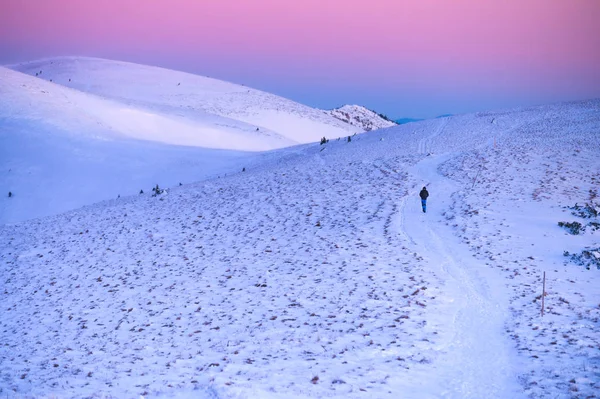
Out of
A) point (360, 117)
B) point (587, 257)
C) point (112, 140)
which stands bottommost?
point (587, 257)

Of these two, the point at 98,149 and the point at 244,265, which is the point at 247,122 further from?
the point at 244,265

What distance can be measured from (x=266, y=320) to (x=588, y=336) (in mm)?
7806

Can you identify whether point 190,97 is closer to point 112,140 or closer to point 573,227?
point 112,140

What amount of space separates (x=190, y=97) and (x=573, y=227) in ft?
229

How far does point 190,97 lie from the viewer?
78.7 metres

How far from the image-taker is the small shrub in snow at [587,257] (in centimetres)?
1521

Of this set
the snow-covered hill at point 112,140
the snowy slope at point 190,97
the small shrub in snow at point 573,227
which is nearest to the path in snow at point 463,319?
the small shrub in snow at point 573,227

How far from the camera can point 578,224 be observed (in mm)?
18141

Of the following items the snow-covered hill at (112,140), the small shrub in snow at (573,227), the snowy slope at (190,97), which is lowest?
the small shrub in snow at (573,227)

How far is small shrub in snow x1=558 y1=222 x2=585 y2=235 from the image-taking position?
706 inches

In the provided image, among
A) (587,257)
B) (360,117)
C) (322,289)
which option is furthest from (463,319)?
(360,117)

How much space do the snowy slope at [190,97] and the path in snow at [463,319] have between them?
3895 cm

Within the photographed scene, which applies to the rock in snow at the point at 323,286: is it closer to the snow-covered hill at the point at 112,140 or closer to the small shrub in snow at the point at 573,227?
the small shrub in snow at the point at 573,227

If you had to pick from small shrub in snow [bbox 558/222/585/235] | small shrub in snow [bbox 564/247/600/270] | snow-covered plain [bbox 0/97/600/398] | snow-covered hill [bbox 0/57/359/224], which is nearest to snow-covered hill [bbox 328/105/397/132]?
snow-covered hill [bbox 0/57/359/224]
